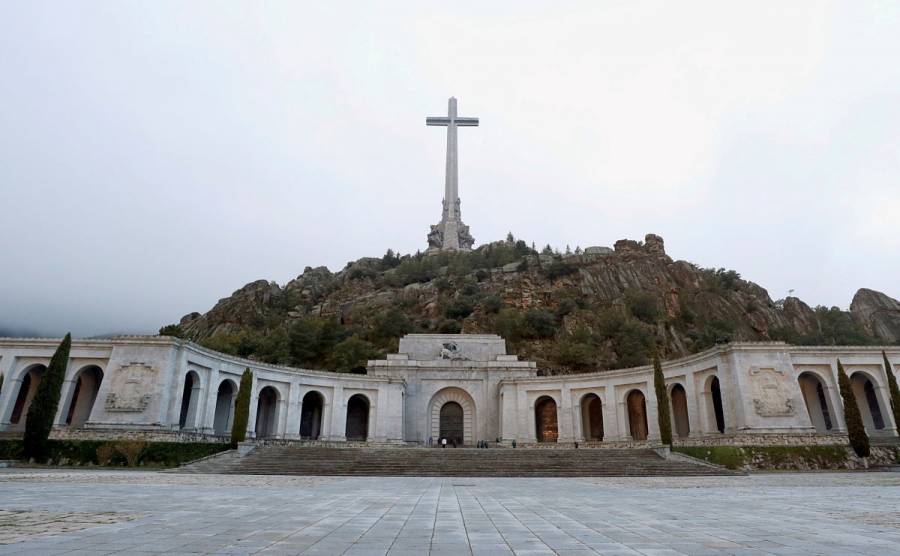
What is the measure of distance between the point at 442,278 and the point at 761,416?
166 feet

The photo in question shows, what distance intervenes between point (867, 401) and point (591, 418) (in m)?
17.6

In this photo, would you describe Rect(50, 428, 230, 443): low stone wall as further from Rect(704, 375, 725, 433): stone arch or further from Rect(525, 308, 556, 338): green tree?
Rect(525, 308, 556, 338): green tree

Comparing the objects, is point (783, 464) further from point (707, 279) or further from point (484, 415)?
point (707, 279)

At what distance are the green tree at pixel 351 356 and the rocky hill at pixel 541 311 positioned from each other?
0.13 m

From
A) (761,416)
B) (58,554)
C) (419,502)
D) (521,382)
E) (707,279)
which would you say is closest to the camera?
(58,554)

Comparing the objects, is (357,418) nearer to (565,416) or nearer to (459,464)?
(565,416)

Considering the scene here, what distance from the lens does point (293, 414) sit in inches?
1400

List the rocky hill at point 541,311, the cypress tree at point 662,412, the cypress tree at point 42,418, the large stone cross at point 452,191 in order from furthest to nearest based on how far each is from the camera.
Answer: the large stone cross at point 452,191, the rocky hill at point 541,311, the cypress tree at point 662,412, the cypress tree at point 42,418

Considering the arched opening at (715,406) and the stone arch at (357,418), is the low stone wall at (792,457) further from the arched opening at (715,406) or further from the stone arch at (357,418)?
the stone arch at (357,418)

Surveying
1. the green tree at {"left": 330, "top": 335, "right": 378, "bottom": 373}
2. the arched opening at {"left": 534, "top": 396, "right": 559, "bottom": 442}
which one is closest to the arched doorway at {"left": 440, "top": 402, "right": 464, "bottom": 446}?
the arched opening at {"left": 534, "top": 396, "right": 559, "bottom": 442}

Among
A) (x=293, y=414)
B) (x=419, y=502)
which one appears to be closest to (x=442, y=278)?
(x=293, y=414)

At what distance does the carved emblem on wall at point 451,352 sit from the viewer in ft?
140

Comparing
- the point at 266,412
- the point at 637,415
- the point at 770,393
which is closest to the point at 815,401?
the point at 770,393

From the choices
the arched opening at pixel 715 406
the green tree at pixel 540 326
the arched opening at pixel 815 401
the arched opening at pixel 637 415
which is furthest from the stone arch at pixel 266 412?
the arched opening at pixel 815 401
